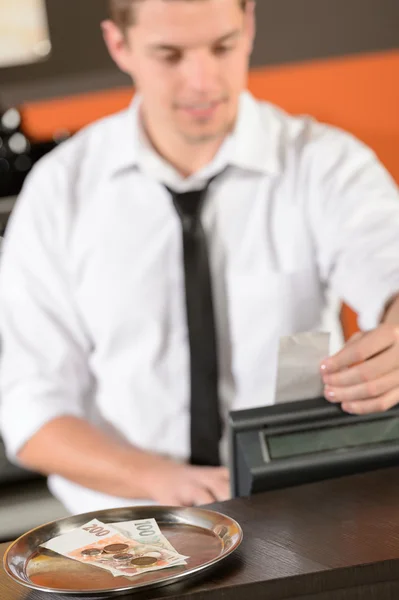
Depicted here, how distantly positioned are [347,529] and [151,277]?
121 cm

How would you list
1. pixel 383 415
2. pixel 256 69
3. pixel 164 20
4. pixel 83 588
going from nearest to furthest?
pixel 83 588 < pixel 383 415 < pixel 164 20 < pixel 256 69

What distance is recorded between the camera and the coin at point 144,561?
110 cm

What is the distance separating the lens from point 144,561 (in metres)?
1.11

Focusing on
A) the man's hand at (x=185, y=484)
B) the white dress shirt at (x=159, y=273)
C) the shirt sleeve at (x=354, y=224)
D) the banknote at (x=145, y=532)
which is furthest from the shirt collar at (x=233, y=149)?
the banknote at (x=145, y=532)

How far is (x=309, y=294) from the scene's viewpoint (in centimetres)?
232

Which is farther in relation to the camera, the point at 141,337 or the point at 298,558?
the point at 141,337

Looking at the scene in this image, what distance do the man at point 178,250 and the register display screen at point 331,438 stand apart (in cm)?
80

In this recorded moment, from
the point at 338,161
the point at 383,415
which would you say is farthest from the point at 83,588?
the point at 338,161

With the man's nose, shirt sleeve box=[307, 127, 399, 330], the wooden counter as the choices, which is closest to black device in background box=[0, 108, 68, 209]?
the man's nose

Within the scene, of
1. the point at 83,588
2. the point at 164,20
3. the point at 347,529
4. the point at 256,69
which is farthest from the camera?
the point at 256,69

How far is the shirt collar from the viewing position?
92.1 inches

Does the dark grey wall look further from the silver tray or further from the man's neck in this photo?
the silver tray

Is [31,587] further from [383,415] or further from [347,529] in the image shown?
[383,415]

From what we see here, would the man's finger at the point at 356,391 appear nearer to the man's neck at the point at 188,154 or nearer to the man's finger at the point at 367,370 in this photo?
the man's finger at the point at 367,370
